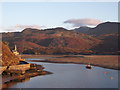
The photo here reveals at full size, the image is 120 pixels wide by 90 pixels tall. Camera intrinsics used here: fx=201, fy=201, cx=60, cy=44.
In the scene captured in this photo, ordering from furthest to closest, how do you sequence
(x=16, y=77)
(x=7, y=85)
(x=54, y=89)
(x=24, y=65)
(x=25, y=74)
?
(x=24, y=65) < (x=25, y=74) < (x=16, y=77) < (x=7, y=85) < (x=54, y=89)

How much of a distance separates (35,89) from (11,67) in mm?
20432

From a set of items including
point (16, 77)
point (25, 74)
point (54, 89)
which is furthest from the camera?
point (25, 74)

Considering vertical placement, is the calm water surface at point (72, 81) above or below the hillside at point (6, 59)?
below

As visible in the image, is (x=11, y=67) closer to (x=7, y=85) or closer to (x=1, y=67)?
(x=1, y=67)

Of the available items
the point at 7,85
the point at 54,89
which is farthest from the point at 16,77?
the point at 54,89

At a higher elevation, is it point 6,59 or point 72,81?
point 6,59

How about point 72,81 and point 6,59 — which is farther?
point 6,59

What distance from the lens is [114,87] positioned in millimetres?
46094

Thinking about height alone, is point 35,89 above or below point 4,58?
below

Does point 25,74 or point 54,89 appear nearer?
point 54,89

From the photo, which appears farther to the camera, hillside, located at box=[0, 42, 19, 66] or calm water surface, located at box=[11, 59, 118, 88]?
hillside, located at box=[0, 42, 19, 66]

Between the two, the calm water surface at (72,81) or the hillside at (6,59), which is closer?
the calm water surface at (72,81)

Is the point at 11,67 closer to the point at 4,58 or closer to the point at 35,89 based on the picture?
the point at 4,58

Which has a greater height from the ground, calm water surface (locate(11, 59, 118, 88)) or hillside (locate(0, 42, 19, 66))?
hillside (locate(0, 42, 19, 66))
